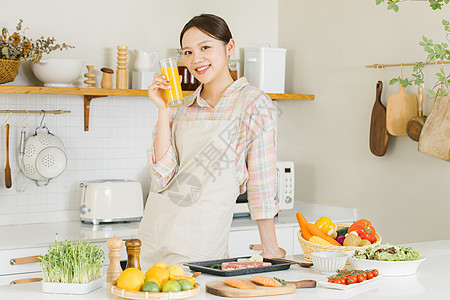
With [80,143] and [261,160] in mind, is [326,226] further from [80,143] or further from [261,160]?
[80,143]

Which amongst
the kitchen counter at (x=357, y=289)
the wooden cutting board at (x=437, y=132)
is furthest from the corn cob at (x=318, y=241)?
the wooden cutting board at (x=437, y=132)

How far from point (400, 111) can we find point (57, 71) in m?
1.75

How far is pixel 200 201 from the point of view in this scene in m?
2.22

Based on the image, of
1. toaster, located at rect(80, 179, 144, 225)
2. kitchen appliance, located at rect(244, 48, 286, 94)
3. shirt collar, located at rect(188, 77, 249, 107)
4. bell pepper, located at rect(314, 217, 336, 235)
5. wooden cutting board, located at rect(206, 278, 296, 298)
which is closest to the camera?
wooden cutting board, located at rect(206, 278, 296, 298)

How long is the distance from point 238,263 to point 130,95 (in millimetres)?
1774

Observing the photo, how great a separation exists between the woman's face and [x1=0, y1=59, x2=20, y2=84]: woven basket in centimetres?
118

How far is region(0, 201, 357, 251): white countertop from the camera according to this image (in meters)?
2.88

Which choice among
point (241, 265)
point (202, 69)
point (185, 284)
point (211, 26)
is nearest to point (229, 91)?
point (202, 69)

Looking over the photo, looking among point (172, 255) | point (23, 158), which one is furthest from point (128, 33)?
point (172, 255)

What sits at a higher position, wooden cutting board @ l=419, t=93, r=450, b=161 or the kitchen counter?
wooden cutting board @ l=419, t=93, r=450, b=161

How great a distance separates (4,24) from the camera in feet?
10.6

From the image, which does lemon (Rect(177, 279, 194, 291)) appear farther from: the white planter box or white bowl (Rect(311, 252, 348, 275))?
white bowl (Rect(311, 252, 348, 275))

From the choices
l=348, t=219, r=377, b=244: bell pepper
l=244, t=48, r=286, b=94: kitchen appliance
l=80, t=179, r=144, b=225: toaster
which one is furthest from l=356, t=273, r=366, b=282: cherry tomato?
l=244, t=48, r=286, b=94: kitchen appliance

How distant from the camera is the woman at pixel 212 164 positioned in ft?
7.22
